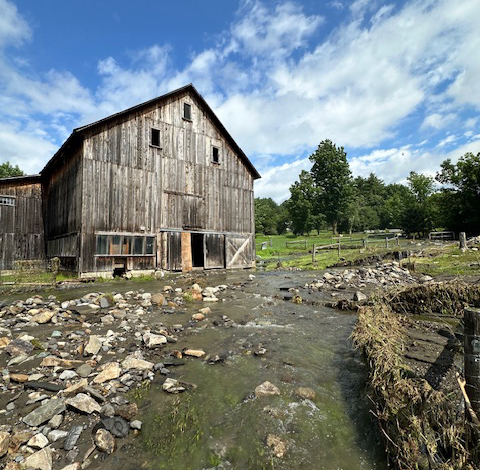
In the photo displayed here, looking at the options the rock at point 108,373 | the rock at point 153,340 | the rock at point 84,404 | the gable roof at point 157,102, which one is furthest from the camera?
the gable roof at point 157,102

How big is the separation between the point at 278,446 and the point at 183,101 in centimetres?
1993

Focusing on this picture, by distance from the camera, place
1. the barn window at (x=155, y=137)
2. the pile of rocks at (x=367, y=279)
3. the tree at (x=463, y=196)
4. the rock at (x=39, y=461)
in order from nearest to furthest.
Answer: the rock at (x=39, y=461)
the pile of rocks at (x=367, y=279)
the barn window at (x=155, y=137)
the tree at (x=463, y=196)

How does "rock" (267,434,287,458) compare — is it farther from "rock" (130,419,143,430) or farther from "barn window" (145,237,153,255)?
"barn window" (145,237,153,255)

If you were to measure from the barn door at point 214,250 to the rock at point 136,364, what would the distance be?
1458 cm

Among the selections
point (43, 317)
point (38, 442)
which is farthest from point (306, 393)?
point (43, 317)

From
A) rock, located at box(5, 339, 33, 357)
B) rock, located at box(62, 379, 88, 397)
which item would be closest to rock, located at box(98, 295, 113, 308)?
rock, located at box(5, 339, 33, 357)

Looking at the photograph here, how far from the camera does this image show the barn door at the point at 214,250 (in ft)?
64.5

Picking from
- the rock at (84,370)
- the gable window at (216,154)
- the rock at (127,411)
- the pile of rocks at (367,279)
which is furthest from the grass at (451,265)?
the gable window at (216,154)

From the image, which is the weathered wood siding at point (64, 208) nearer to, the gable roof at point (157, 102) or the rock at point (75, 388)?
the gable roof at point (157, 102)

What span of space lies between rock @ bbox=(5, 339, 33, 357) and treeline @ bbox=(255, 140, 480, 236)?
4011cm

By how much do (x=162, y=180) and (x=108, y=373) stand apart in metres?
14.6

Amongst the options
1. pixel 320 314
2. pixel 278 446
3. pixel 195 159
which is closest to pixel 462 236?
pixel 320 314

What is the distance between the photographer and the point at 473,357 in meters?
2.52

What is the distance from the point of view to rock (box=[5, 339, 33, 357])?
520 centimetres
